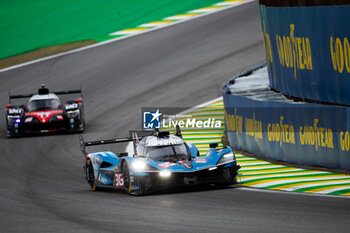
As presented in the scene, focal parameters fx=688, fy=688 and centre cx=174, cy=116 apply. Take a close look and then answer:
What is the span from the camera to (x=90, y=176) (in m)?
16.5

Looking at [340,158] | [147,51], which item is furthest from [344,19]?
[147,51]

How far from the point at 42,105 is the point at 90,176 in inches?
401

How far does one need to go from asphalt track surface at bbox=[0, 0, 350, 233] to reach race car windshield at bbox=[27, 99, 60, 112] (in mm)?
1398

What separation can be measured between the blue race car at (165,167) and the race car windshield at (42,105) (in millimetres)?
10757

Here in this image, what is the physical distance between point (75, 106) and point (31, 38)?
1625 centimetres

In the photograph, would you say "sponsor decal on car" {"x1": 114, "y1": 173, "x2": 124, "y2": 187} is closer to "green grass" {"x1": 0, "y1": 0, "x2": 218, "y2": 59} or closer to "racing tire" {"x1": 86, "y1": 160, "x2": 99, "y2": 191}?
"racing tire" {"x1": 86, "y1": 160, "x2": 99, "y2": 191}

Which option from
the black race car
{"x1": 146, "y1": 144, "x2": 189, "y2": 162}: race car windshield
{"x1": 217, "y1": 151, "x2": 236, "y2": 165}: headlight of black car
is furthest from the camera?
the black race car

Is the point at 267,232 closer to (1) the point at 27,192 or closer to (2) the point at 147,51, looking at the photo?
(1) the point at 27,192

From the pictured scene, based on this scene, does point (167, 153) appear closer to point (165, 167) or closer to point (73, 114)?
point (165, 167)

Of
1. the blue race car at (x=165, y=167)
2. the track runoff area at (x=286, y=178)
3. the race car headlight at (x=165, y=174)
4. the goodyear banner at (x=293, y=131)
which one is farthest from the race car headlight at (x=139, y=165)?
the goodyear banner at (x=293, y=131)

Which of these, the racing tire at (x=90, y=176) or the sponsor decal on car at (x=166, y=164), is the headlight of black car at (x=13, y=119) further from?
the sponsor decal on car at (x=166, y=164)

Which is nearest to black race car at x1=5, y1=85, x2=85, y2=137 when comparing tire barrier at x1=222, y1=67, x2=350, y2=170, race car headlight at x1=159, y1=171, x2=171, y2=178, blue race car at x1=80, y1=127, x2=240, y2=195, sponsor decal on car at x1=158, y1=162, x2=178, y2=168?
tire barrier at x1=222, y1=67, x2=350, y2=170

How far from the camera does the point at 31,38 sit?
40.9 metres

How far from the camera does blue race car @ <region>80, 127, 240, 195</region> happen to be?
13922 millimetres
